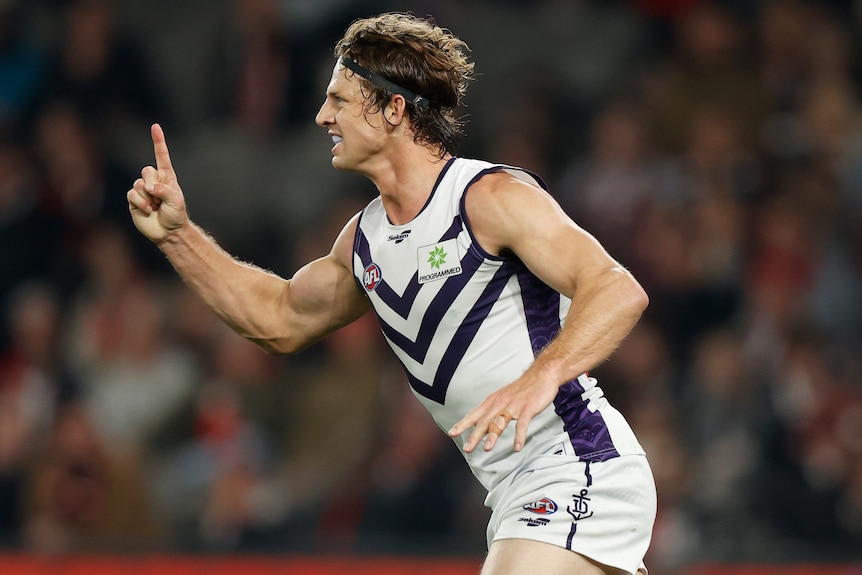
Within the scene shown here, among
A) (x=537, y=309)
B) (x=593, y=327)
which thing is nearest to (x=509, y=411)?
(x=593, y=327)

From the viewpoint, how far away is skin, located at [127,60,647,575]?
4.52 meters

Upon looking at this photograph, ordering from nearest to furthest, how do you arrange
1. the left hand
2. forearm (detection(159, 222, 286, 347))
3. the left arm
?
the left hand → the left arm → forearm (detection(159, 222, 286, 347))

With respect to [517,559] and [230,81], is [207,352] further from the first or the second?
[517,559]

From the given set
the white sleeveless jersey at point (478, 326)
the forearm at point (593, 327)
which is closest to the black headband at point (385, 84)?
the white sleeveless jersey at point (478, 326)

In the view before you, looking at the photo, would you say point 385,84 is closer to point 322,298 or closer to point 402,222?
point 402,222

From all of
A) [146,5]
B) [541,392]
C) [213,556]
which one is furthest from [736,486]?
[146,5]

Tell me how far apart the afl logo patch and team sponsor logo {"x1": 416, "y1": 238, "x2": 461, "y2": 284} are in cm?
25

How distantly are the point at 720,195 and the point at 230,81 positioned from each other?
14.9 feet

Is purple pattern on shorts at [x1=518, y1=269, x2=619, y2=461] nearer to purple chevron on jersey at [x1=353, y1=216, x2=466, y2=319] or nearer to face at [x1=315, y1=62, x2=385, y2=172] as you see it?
purple chevron on jersey at [x1=353, y1=216, x2=466, y2=319]

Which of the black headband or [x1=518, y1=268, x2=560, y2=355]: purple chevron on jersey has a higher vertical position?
the black headband

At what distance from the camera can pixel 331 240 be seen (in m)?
10.6

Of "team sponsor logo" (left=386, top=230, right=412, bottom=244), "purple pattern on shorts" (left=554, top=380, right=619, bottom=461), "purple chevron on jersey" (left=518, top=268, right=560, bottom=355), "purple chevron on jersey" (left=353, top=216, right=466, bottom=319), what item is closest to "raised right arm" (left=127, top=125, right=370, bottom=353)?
"purple chevron on jersey" (left=353, top=216, right=466, bottom=319)

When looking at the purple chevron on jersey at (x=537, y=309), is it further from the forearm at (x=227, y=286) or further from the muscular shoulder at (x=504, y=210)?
the forearm at (x=227, y=286)

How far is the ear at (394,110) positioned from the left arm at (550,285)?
0.47m
